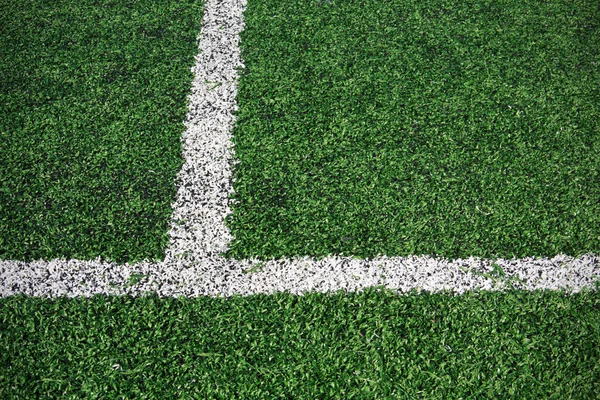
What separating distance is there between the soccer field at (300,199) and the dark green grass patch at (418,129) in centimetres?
1

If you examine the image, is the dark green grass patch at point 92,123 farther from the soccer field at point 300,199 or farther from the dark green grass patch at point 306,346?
the dark green grass patch at point 306,346

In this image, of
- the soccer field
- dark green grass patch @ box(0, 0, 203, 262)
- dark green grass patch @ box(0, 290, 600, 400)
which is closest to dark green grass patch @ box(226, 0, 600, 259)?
the soccer field


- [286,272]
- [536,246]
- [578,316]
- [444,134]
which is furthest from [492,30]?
[286,272]

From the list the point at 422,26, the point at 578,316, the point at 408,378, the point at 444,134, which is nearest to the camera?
the point at 408,378

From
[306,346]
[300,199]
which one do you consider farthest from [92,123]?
[306,346]

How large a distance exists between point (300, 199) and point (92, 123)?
1.11 metres

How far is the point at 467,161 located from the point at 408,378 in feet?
3.59

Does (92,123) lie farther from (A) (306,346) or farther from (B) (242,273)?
(A) (306,346)

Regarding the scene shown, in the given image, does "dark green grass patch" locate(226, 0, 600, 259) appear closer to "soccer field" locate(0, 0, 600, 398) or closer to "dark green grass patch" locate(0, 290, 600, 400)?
"soccer field" locate(0, 0, 600, 398)

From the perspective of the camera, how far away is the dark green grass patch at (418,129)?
7.52ft

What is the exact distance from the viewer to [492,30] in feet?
10.2

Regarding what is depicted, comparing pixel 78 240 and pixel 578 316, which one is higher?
pixel 578 316

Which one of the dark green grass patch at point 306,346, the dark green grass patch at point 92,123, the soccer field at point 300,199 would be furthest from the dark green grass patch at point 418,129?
the dark green grass patch at point 92,123

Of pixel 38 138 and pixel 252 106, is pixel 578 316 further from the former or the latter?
pixel 38 138
